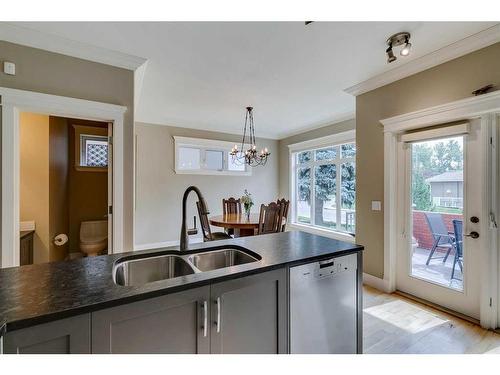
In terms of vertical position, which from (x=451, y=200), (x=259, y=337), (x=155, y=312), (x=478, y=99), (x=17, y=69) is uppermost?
(x=17, y=69)

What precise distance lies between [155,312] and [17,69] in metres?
2.60

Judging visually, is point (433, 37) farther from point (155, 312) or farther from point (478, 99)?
point (155, 312)

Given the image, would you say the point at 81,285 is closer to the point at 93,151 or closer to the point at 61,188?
the point at 61,188

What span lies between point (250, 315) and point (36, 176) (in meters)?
3.57

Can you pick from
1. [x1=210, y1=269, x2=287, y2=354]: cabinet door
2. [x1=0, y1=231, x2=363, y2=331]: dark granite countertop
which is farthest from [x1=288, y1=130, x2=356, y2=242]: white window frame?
[x1=210, y1=269, x2=287, y2=354]: cabinet door

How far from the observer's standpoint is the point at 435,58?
2527 mm

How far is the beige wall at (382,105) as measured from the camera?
7.51 feet

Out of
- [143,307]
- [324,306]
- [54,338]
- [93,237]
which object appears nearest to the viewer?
[54,338]

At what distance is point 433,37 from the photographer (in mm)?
2270

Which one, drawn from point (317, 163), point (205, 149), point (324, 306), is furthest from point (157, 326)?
point (317, 163)

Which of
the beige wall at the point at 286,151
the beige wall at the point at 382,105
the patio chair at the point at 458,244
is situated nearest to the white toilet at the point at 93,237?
the beige wall at the point at 382,105

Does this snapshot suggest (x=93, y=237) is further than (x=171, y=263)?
Yes
